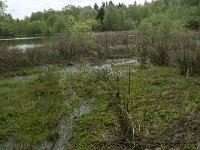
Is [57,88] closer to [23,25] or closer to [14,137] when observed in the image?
[14,137]

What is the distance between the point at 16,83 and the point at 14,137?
563cm

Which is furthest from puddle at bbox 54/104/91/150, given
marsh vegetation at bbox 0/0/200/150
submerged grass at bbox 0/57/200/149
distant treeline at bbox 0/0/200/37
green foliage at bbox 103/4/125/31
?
green foliage at bbox 103/4/125/31

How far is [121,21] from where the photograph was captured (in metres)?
69.4

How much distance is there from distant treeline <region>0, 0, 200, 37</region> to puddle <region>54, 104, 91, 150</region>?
10.00 m

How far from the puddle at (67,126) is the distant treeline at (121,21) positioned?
10.00 meters

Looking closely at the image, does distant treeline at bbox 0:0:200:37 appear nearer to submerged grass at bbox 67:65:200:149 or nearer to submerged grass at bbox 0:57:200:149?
submerged grass at bbox 0:57:200:149

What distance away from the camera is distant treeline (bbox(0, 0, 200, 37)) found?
74.3 ft

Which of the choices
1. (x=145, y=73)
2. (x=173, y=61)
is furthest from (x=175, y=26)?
(x=145, y=73)

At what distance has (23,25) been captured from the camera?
92.8 metres

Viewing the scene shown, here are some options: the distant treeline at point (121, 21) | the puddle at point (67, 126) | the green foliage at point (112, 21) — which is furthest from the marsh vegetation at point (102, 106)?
the green foliage at point (112, 21)

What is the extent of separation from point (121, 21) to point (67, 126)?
63449 mm

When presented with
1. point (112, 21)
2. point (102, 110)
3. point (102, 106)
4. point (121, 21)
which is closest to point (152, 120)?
point (102, 110)

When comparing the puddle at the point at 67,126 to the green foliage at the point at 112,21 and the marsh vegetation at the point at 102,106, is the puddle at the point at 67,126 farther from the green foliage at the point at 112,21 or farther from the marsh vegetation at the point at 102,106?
the green foliage at the point at 112,21

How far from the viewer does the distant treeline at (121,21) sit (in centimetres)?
2264
